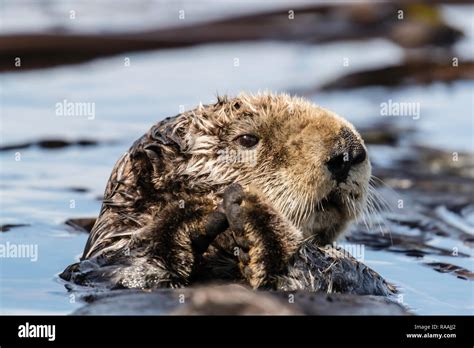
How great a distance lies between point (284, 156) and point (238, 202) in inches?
22.1

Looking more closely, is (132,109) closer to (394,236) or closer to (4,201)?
(4,201)

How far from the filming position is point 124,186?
6.05 m

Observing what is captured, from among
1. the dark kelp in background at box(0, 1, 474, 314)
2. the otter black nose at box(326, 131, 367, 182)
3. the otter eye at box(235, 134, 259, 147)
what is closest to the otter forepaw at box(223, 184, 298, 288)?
the dark kelp in background at box(0, 1, 474, 314)

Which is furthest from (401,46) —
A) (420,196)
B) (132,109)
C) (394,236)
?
(394,236)

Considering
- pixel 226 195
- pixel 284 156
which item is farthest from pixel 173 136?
pixel 226 195

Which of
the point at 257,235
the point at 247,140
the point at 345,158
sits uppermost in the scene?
the point at 247,140

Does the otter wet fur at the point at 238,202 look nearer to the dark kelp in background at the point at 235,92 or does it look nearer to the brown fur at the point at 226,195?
the brown fur at the point at 226,195

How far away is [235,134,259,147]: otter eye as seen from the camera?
239 inches

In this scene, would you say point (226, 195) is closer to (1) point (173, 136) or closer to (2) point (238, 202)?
(2) point (238, 202)

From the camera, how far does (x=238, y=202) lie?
549cm

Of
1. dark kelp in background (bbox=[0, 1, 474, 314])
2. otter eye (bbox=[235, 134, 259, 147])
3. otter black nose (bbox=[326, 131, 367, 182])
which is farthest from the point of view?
dark kelp in background (bbox=[0, 1, 474, 314])

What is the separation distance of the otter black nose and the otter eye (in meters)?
0.54

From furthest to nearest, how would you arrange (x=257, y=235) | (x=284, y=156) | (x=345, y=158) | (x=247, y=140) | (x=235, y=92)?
(x=235, y=92), (x=247, y=140), (x=284, y=156), (x=345, y=158), (x=257, y=235)

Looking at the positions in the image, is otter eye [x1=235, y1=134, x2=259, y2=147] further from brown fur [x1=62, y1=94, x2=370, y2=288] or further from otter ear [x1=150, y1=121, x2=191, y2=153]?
otter ear [x1=150, y1=121, x2=191, y2=153]
